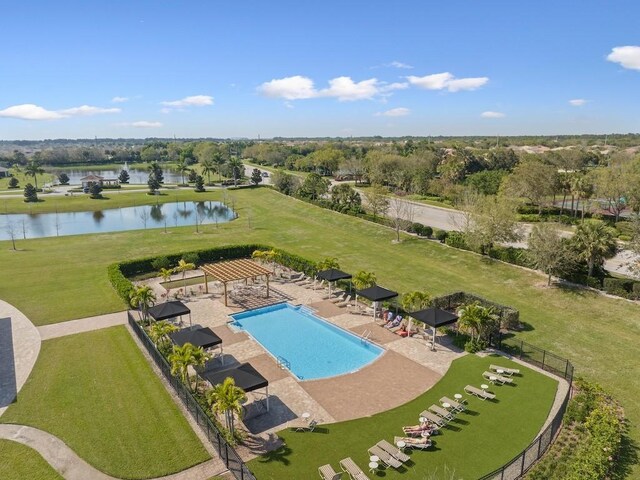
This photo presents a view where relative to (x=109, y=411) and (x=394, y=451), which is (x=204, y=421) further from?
(x=394, y=451)

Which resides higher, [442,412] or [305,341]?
[442,412]

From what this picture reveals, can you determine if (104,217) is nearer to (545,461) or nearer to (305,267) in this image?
(305,267)

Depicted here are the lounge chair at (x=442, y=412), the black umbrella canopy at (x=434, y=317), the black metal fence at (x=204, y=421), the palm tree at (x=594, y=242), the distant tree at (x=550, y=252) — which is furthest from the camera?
the distant tree at (x=550, y=252)

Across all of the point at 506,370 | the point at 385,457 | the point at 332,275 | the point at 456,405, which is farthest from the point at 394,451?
the point at 332,275

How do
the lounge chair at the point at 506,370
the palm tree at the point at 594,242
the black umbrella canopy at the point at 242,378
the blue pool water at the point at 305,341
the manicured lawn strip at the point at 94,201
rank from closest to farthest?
the black umbrella canopy at the point at 242,378 < the lounge chair at the point at 506,370 < the blue pool water at the point at 305,341 < the palm tree at the point at 594,242 < the manicured lawn strip at the point at 94,201

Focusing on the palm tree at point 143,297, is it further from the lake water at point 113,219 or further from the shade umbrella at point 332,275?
the lake water at point 113,219

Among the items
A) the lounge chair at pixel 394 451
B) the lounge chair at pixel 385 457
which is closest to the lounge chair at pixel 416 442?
the lounge chair at pixel 394 451
